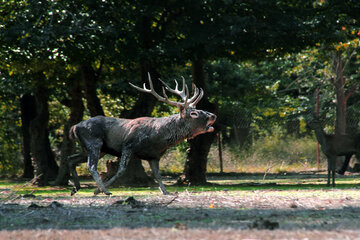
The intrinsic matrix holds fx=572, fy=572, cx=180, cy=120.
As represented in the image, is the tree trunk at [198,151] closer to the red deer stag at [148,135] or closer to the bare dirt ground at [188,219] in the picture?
the red deer stag at [148,135]

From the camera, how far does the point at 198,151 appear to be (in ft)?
55.7

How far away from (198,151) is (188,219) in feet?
32.7

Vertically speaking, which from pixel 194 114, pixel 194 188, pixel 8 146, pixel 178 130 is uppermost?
pixel 194 114

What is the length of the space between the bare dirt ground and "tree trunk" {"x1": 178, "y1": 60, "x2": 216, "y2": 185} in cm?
680

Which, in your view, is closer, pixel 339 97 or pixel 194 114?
pixel 194 114

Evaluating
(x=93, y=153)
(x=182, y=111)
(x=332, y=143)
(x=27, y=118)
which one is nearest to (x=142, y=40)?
(x=182, y=111)

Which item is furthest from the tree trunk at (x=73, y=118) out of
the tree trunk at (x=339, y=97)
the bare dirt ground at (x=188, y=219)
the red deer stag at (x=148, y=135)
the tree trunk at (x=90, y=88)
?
the tree trunk at (x=339, y=97)

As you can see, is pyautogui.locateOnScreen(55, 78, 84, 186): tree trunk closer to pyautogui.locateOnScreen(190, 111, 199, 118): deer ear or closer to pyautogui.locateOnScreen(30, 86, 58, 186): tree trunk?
pyautogui.locateOnScreen(30, 86, 58, 186): tree trunk

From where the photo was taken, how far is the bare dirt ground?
228 inches

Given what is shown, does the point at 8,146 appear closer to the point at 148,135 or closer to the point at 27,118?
the point at 27,118

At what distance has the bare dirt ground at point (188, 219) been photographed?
19.0 ft

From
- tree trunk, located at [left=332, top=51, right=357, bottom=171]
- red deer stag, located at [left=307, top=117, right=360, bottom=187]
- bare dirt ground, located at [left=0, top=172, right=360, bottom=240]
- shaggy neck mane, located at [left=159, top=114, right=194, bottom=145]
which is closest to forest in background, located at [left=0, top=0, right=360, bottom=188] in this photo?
shaggy neck mane, located at [left=159, top=114, right=194, bottom=145]

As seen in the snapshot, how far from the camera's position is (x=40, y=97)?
20.1 metres

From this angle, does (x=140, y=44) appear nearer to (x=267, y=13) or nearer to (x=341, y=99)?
(x=267, y=13)
